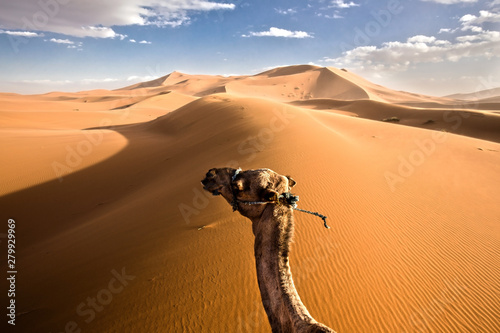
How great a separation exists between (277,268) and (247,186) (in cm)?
66

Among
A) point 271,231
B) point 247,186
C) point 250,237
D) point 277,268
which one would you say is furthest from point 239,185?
point 250,237

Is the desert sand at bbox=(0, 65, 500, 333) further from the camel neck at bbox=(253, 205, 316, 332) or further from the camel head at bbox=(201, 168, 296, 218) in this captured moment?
the camel head at bbox=(201, 168, 296, 218)

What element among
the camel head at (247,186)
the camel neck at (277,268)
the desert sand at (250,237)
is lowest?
the desert sand at (250,237)

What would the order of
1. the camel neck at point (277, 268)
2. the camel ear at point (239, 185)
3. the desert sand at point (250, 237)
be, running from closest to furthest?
the camel neck at point (277, 268)
the camel ear at point (239, 185)
the desert sand at point (250, 237)

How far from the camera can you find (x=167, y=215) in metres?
6.27

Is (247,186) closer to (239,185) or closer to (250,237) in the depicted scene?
A: (239,185)

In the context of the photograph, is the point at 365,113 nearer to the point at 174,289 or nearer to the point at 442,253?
the point at 442,253

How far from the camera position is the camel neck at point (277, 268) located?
1706 mm

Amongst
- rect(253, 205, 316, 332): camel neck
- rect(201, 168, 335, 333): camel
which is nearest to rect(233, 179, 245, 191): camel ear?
rect(201, 168, 335, 333): camel

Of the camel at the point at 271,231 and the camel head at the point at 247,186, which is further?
the camel head at the point at 247,186

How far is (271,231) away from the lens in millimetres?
1826

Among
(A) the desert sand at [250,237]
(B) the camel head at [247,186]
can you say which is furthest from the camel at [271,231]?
(A) the desert sand at [250,237]

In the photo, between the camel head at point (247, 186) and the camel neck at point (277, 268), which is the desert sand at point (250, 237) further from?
the camel head at point (247, 186)

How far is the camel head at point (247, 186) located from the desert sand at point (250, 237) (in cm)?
225
